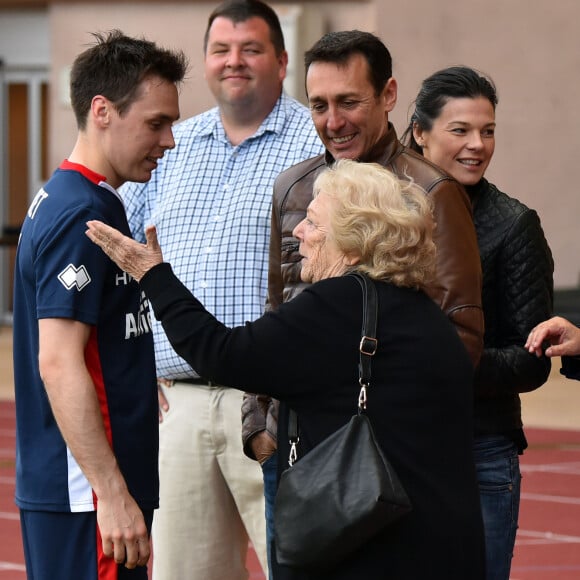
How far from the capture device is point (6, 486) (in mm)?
8523

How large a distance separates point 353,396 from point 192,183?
193 centimetres

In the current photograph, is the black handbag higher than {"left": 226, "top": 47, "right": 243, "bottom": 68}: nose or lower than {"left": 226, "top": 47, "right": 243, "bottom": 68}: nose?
lower

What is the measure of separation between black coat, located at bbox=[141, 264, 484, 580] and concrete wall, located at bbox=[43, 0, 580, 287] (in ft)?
39.6

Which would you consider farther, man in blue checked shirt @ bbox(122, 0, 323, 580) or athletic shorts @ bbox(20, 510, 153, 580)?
man in blue checked shirt @ bbox(122, 0, 323, 580)

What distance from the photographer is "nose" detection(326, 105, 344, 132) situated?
3.71 metres

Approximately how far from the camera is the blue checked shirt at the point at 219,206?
4.41m

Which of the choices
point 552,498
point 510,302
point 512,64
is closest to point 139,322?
point 510,302

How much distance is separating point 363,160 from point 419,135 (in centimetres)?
45

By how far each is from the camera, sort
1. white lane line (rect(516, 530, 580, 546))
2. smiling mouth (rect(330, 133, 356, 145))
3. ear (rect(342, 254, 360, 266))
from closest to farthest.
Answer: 1. ear (rect(342, 254, 360, 266))
2. smiling mouth (rect(330, 133, 356, 145))
3. white lane line (rect(516, 530, 580, 546))

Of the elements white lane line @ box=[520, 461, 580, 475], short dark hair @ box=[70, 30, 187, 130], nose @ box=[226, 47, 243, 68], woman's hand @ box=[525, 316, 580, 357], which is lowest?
white lane line @ box=[520, 461, 580, 475]

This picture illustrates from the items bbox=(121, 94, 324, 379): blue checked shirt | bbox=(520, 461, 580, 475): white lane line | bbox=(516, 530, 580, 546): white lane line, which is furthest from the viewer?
bbox=(520, 461, 580, 475): white lane line

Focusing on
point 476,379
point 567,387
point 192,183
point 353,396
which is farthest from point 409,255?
point 567,387

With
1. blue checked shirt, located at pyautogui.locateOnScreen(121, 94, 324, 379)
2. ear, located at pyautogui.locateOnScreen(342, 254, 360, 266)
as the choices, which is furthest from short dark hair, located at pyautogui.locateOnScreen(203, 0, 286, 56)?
ear, located at pyautogui.locateOnScreen(342, 254, 360, 266)

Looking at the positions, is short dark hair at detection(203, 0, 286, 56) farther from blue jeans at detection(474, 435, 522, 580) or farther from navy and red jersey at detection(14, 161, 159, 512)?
blue jeans at detection(474, 435, 522, 580)
